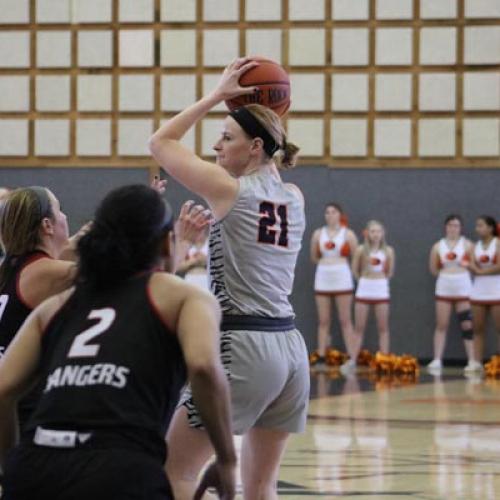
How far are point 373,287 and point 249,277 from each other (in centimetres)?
1144

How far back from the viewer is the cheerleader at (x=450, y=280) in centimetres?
1578

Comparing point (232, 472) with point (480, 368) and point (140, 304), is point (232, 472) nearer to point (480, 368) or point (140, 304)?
point (140, 304)

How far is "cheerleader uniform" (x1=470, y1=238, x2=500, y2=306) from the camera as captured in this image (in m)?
15.5

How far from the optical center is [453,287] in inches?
626

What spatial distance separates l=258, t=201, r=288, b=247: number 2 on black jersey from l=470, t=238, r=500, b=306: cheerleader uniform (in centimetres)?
1104

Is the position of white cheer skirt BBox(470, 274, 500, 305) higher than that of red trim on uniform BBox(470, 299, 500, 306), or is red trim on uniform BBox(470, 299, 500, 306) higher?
white cheer skirt BBox(470, 274, 500, 305)

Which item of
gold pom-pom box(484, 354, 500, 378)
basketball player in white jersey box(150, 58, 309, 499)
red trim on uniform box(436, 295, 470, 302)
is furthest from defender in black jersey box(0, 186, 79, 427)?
red trim on uniform box(436, 295, 470, 302)

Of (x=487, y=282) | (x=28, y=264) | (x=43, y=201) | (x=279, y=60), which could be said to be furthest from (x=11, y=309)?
(x=279, y=60)

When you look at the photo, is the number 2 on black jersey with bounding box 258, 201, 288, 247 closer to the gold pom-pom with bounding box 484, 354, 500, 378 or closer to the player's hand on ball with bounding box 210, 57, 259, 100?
the player's hand on ball with bounding box 210, 57, 259, 100

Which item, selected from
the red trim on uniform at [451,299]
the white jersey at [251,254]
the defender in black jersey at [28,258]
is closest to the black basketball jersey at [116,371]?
the defender in black jersey at [28,258]

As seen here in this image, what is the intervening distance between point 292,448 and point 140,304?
5575mm

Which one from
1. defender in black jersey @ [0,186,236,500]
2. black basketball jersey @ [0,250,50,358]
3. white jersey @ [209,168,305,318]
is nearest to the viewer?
defender in black jersey @ [0,186,236,500]

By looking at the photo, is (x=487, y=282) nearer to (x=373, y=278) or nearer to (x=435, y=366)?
(x=435, y=366)

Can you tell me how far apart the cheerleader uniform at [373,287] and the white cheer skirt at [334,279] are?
6.0 inches
